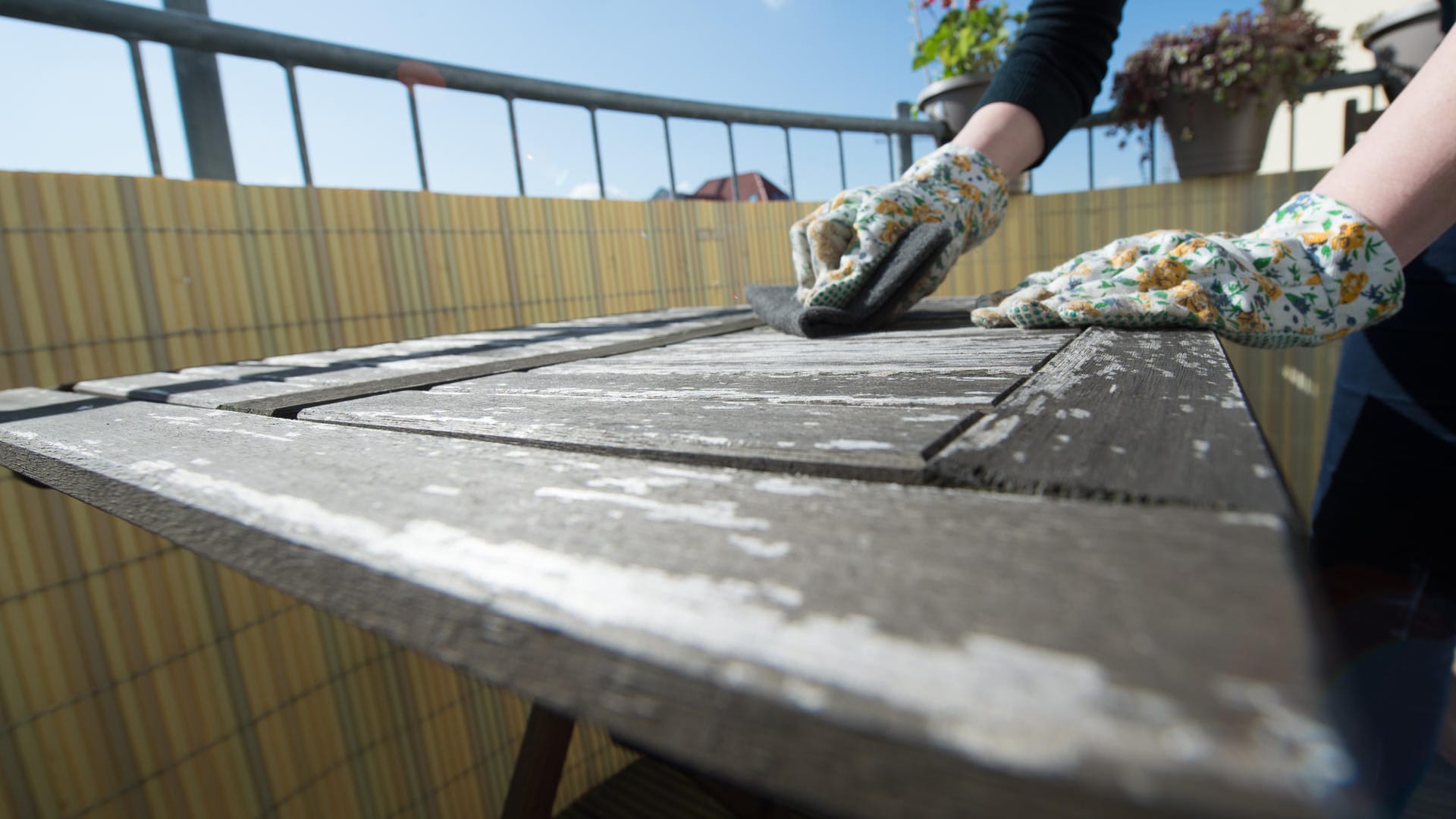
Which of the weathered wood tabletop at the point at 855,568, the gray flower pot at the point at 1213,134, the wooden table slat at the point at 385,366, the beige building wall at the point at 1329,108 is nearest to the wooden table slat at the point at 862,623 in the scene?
the weathered wood tabletop at the point at 855,568

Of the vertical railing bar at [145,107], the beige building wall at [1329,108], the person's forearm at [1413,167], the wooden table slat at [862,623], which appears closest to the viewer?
the wooden table slat at [862,623]

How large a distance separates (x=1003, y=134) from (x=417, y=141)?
1.48 meters

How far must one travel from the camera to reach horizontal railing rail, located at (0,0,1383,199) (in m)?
1.38

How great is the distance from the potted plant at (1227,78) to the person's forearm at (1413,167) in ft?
9.17

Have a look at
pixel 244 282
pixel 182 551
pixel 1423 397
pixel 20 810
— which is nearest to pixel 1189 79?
pixel 1423 397

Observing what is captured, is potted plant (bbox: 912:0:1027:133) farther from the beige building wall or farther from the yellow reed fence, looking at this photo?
the beige building wall

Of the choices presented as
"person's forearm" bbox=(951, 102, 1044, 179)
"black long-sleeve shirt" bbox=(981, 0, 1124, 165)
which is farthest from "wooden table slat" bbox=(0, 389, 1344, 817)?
"black long-sleeve shirt" bbox=(981, 0, 1124, 165)

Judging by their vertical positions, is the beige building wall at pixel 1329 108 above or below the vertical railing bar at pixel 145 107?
above

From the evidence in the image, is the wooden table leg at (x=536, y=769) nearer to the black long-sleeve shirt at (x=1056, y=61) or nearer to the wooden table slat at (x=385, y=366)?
the wooden table slat at (x=385, y=366)

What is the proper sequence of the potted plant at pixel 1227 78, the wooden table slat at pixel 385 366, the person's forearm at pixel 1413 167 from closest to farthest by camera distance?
the person's forearm at pixel 1413 167 → the wooden table slat at pixel 385 366 → the potted plant at pixel 1227 78

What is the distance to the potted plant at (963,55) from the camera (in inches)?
130

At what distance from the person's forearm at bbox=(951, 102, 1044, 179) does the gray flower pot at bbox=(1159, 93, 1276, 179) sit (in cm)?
234

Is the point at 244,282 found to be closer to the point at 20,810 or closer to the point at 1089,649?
the point at 20,810

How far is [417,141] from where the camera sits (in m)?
1.89
